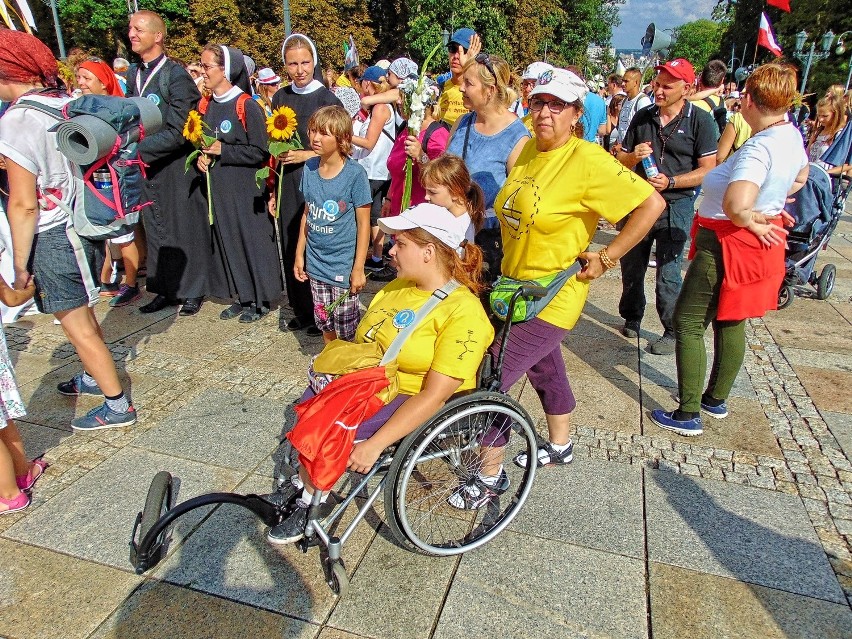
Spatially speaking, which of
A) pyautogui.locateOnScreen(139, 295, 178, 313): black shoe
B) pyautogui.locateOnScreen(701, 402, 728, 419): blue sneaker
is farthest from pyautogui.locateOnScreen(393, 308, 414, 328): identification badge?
pyautogui.locateOnScreen(139, 295, 178, 313): black shoe

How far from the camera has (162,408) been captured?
3.50 metres

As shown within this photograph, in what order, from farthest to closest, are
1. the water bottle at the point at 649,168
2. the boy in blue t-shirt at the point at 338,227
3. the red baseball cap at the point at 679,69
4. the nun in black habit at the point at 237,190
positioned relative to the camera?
the nun in black habit at the point at 237,190, the red baseball cap at the point at 679,69, the water bottle at the point at 649,168, the boy in blue t-shirt at the point at 338,227

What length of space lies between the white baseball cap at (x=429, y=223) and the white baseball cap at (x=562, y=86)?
2.14 feet

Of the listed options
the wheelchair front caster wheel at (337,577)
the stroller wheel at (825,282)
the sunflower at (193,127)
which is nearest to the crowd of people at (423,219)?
the sunflower at (193,127)

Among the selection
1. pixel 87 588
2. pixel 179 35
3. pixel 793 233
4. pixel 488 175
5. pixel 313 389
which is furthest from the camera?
pixel 179 35

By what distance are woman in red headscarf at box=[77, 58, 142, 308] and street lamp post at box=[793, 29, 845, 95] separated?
17.0 metres

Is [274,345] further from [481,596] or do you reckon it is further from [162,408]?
[481,596]

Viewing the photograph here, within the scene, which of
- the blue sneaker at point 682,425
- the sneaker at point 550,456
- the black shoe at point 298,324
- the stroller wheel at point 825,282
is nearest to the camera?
the sneaker at point 550,456

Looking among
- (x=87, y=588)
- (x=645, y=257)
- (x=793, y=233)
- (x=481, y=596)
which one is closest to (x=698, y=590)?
(x=481, y=596)

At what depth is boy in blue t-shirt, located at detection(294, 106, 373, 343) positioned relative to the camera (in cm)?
353

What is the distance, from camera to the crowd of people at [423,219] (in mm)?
2350

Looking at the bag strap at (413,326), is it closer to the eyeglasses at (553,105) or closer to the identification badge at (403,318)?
the identification badge at (403,318)

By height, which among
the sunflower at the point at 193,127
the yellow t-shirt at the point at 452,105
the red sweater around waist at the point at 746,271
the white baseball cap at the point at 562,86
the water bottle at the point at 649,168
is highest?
the white baseball cap at the point at 562,86

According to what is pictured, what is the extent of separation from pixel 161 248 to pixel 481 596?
13.0 feet
